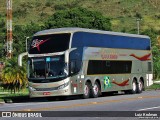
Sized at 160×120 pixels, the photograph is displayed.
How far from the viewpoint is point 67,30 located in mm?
32656

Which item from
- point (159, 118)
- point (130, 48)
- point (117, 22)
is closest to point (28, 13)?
point (117, 22)

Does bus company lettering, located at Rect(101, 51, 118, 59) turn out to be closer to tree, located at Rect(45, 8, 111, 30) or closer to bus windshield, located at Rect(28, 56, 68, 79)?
bus windshield, located at Rect(28, 56, 68, 79)

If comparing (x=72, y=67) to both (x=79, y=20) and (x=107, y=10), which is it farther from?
(x=107, y=10)

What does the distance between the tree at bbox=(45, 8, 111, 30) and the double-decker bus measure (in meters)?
75.5

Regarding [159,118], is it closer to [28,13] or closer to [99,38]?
[99,38]

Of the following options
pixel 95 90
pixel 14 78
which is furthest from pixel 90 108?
pixel 14 78

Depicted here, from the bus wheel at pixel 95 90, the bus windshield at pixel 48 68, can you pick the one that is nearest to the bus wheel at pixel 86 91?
the bus wheel at pixel 95 90

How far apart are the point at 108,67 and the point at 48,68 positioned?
18.5 feet

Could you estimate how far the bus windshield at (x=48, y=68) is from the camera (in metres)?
31.9

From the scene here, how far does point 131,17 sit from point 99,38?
A: 339 ft

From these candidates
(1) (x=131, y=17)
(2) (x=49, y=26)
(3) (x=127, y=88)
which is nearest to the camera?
(3) (x=127, y=88)

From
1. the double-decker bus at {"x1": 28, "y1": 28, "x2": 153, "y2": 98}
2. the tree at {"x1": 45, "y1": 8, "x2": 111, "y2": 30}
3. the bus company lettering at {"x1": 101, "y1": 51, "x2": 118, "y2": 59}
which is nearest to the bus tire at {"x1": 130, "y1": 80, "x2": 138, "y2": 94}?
the double-decker bus at {"x1": 28, "y1": 28, "x2": 153, "y2": 98}

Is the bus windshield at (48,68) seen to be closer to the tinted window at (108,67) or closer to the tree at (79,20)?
the tinted window at (108,67)

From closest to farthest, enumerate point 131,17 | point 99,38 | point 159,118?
point 159,118 → point 99,38 → point 131,17
